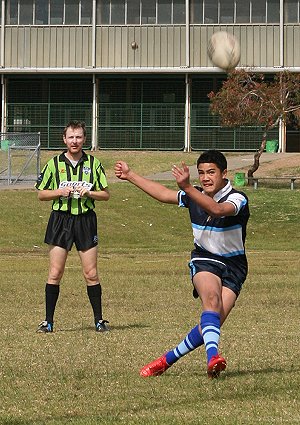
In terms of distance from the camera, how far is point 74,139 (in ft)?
42.0

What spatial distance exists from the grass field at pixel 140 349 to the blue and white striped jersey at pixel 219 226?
39.4 inches

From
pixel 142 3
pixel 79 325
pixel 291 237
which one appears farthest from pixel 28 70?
pixel 79 325

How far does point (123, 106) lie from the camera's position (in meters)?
57.6

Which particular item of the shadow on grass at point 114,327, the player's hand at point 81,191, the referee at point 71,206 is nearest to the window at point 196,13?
the shadow on grass at point 114,327

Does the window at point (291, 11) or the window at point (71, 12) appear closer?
the window at point (291, 11)

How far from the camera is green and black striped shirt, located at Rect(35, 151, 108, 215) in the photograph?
42.5ft

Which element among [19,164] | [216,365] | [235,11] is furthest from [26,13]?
[216,365]

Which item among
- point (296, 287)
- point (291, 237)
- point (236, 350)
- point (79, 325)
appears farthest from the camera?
point (291, 237)

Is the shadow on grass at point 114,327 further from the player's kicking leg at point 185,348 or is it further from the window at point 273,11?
the window at point 273,11

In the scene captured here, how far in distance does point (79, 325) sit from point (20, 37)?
4604 cm

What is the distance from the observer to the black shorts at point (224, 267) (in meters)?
9.44

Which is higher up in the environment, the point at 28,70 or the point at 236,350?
the point at 28,70

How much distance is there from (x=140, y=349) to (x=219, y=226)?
2.28m

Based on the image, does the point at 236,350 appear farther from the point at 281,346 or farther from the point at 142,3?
the point at 142,3
